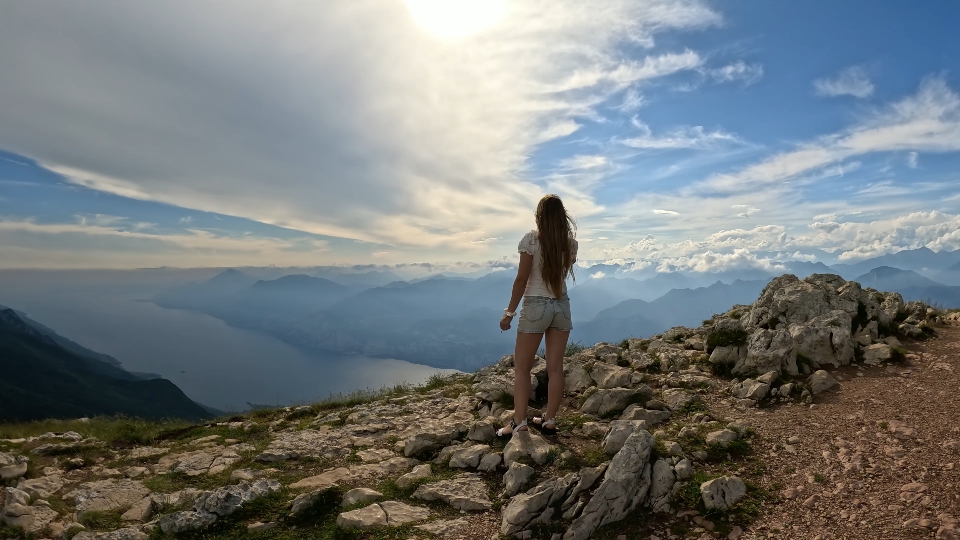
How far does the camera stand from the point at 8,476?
7.98m

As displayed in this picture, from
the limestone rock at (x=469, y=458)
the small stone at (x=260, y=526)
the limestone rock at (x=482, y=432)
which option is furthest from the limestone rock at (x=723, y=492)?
the small stone at (x=260, y=526)

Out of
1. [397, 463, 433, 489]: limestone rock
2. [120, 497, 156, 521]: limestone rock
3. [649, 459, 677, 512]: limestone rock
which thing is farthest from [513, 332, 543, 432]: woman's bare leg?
[120, 497, 156, 521]: limestone rock

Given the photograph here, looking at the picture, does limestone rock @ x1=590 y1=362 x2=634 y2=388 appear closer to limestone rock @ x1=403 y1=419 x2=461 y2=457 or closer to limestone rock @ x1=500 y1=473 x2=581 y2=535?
limestone rock @ x1=403 y1=419 x2=461 y2=457

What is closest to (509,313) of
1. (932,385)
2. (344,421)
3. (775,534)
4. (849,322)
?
(775,534)

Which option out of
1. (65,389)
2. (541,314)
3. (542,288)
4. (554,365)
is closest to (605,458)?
(554,365)

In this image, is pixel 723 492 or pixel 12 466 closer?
pixel 723 492

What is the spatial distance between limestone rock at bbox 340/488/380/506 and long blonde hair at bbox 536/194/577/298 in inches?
178

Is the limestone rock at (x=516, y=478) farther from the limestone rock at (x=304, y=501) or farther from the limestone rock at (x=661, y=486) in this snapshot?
the limestone rock at (x=304, y=501)

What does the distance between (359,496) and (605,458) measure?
4055 mm

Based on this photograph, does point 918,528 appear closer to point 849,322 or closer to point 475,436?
point 475,436

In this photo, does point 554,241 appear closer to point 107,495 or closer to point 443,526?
point 443,526

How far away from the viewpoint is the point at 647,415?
8719mm

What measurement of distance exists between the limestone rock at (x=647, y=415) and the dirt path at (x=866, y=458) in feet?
4.12

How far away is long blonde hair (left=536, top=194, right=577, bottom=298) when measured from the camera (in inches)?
303
